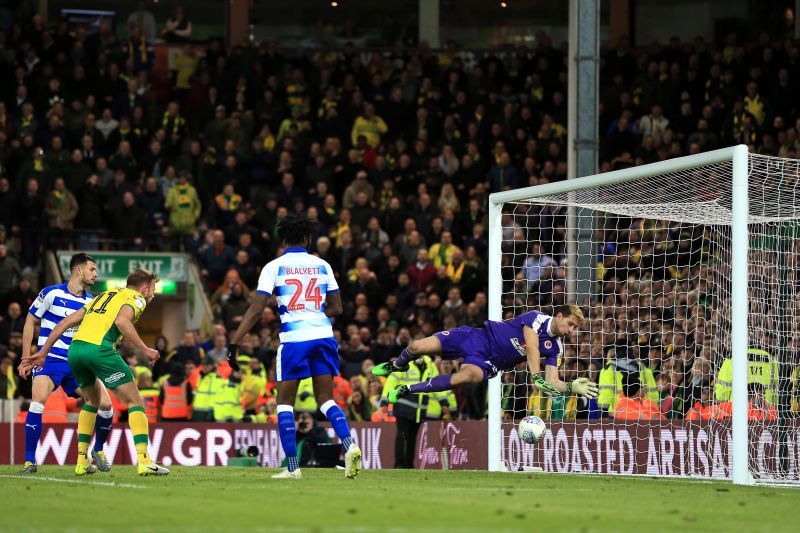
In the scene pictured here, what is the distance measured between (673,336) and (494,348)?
4.31 metres

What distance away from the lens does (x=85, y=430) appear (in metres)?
12.9

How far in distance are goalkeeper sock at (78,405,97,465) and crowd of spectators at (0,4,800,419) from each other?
805 centimetres

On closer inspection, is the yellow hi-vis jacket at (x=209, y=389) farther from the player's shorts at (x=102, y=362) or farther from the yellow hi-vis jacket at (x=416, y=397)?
the player's shorts at (x=102, y=362)

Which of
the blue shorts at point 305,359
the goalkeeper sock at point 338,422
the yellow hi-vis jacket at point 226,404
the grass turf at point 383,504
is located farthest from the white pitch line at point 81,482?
the yellow hi-vis jacket at point 226,404

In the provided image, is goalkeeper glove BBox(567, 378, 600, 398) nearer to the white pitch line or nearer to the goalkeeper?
the goalkeeper

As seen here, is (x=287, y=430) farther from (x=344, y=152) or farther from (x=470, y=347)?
(x=344, y=152)

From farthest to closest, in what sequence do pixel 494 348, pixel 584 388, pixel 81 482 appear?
pixel 494 348, pixel 584 388, pixel 81 482

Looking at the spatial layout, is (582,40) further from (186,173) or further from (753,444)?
(186,173)

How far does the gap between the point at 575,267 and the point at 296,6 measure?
15918mm

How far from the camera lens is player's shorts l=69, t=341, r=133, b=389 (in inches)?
480

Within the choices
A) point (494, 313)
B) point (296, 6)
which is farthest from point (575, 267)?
point (296, 6)

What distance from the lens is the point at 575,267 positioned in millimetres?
18625

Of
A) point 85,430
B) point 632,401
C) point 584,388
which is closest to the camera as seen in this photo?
point 584,388

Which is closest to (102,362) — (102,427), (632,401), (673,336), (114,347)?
(114,347)
